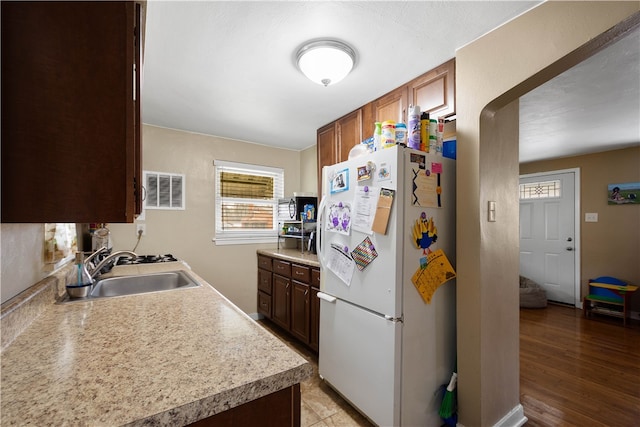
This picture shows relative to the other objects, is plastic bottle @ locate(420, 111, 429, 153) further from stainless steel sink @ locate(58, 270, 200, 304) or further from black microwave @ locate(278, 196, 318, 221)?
black microwave @ locate(278, 196, 318, 221)

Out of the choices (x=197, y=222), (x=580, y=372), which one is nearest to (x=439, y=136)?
(x=580, y=372)

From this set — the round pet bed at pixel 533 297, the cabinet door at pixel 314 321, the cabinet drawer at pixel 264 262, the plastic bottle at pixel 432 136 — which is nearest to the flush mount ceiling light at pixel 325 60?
the plastic bottle at pixel 432 136

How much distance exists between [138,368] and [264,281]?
2.83m

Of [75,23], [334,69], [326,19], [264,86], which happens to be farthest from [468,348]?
[264,86]

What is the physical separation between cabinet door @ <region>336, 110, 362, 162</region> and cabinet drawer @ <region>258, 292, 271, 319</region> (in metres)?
1.86

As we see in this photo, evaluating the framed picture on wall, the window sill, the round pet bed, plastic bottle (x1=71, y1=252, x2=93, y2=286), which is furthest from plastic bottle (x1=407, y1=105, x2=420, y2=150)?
the framed picture on wall

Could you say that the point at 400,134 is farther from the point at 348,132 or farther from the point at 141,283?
the point at 141,283

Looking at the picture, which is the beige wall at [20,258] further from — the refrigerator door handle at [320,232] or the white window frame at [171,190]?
the white window frame at [171,190]

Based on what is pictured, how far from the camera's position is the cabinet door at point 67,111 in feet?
1.98

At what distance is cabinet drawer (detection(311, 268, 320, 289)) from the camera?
8.24ft

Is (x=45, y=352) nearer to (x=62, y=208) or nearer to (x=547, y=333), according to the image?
(x=62, y=208)

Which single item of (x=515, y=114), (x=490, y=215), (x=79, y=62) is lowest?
(x=490, y=215)

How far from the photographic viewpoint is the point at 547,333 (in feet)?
10.6

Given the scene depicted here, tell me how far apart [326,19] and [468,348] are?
1.95 meters
